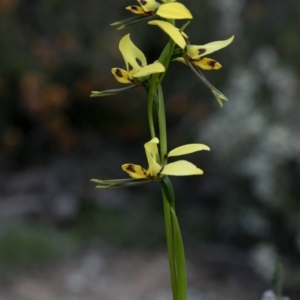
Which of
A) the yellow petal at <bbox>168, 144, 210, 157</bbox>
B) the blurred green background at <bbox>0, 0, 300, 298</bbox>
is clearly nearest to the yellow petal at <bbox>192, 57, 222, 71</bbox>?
the yellow petal at <bbox>168, 144, 210, 157</bbox>

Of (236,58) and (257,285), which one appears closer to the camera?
(257,285)

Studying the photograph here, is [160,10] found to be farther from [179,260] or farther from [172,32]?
[179,260]

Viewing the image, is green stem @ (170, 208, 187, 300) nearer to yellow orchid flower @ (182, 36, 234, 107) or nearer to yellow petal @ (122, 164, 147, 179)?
yellow petal @ (122, 164, 147, 179)

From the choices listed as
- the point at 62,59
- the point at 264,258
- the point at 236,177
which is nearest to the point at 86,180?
the point at 62,59

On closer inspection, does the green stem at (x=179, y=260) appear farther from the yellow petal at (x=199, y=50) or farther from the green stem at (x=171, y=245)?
the yellow petal at (x=199, y=50)

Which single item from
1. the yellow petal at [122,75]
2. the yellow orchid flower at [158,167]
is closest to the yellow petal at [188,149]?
the yellow orchid flower at [158,167]

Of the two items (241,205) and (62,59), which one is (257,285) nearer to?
(241,205)
